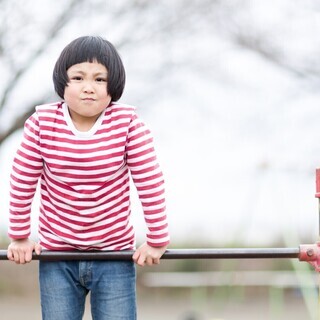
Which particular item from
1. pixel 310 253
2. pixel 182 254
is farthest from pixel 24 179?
pixel 310 253

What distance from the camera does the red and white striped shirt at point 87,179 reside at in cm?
245

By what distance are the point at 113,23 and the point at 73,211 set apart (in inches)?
190

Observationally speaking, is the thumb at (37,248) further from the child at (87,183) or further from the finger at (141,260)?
the finger at (141,260)

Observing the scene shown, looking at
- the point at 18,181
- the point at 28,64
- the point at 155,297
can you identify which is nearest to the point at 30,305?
the point at 155,297

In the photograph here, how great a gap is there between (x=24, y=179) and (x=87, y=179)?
188mm

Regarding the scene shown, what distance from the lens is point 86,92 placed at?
96.3 inches

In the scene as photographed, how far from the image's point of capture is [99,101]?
8.04 ft

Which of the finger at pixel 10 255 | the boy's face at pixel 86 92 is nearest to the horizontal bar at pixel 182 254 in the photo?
the finger at pixel 10 255

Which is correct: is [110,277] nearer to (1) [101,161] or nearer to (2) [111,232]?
(2) [111,232]

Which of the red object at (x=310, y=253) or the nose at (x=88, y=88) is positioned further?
the red object at (x=310, y=253)

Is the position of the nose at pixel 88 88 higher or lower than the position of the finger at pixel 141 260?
higher

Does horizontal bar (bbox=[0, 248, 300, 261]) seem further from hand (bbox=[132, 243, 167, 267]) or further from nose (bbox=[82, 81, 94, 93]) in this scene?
nose (bbox=[82, 81, 94, 93])

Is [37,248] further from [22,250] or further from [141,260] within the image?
[141,260]

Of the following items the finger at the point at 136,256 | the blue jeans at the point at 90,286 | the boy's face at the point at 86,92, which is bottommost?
the blue jeans at the point at 90,286
